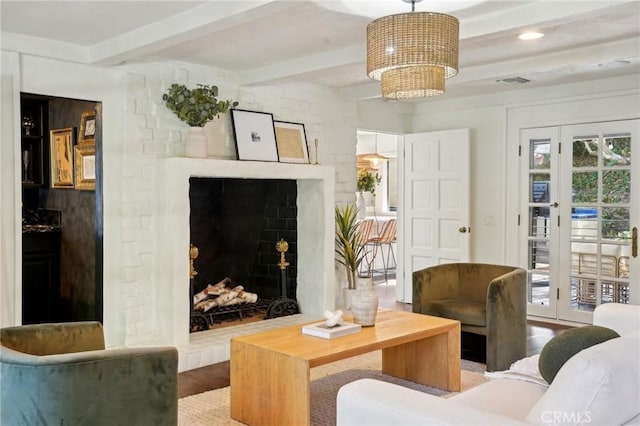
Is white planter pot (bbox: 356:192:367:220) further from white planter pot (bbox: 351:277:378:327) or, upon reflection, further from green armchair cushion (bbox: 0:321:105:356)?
green armchair cushion (bbox: 0:321:105:356)

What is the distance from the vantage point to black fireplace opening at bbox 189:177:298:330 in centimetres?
522

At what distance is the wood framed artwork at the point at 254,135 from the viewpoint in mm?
5031

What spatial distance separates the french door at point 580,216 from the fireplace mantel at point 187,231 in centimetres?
208

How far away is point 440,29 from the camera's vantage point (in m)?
2.77

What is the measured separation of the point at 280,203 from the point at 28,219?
7.74 feet

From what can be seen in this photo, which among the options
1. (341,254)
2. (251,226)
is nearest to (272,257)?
(251,226)

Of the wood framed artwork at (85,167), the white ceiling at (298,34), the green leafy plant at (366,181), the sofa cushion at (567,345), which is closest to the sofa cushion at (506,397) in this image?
the sofa cushion at (567,345)

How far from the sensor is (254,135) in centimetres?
514

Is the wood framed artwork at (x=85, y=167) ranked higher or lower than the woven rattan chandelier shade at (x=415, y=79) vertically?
lower

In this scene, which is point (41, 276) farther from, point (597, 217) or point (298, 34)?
point (597, 217)

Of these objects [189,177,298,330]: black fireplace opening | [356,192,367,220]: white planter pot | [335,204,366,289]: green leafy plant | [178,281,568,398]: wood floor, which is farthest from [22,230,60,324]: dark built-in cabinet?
[356,192,367,220]: white planter pot

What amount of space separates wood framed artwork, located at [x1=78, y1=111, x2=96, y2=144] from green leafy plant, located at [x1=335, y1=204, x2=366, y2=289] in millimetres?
2350

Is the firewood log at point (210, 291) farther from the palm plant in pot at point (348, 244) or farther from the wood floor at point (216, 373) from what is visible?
the palm plant in pot at point (348, 244)

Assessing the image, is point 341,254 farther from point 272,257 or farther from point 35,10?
point 35,10
